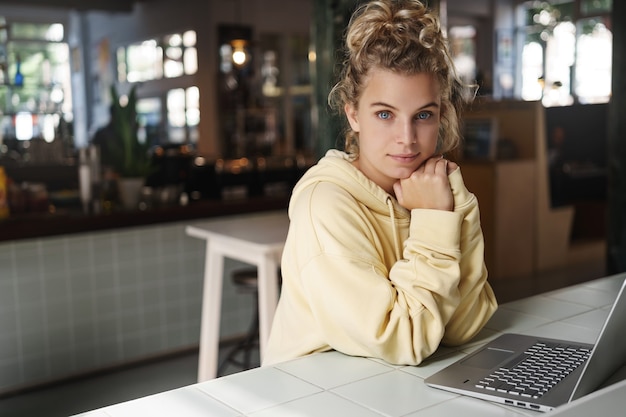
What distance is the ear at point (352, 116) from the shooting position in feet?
4.44

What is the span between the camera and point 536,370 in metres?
1.21

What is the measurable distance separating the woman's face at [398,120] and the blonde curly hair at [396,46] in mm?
18

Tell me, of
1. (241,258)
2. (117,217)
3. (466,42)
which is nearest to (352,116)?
(241,258)

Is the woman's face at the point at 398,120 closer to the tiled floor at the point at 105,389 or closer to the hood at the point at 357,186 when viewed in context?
the hood at the point at 357,186

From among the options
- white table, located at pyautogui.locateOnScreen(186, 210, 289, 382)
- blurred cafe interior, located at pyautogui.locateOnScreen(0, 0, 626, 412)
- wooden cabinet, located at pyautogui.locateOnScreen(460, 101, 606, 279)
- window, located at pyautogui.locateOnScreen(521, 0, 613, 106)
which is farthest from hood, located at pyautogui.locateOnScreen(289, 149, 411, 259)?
window, located at pyautogui.locateOnScreen(521, 0, 613, 106)

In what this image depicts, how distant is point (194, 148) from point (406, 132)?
27.9 feet

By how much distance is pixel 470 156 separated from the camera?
622 cm

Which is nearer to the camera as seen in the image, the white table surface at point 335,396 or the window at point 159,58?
the white table surface at point 335,396

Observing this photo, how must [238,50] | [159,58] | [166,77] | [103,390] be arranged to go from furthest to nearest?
1. [159,58]
2. [166,77]
3. [238,50]
4. [103,390]

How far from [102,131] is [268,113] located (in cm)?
293

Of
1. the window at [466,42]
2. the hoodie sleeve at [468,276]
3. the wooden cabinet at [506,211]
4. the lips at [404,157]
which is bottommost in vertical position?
the wooden cabinet at [506,211]

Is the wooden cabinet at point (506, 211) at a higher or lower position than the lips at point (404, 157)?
lower

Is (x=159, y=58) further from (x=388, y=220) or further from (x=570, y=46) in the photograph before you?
(x=388, y=220)

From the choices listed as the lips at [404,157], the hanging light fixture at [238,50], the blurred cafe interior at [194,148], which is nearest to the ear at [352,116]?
the lips at [404,157]
